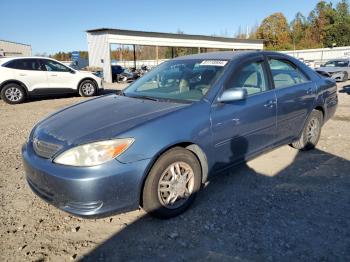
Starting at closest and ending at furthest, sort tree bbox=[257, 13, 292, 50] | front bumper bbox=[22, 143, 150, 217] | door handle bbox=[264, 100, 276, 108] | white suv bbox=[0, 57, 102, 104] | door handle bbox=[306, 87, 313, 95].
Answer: front bumper bbox=[22, 143, 150, 217], door handle bbox=[264, 100, 276, 108], door handle bbox=[306, 87, 313, 95], white suv bbox=[0, 57, 102, 104], tree bbox=[257, 13, 292, 50]

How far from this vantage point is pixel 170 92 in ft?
13.0

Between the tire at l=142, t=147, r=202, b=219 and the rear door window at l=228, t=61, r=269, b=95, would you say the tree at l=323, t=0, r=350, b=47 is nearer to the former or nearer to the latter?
the rear door window at l=228, t=61, r=269, b=95

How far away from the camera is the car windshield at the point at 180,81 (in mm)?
3752

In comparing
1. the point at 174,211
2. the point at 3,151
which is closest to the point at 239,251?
the point at 174,211

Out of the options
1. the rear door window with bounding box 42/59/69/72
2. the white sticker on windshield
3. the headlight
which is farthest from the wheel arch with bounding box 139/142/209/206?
the rear door window with bounding box 42/59/69/72

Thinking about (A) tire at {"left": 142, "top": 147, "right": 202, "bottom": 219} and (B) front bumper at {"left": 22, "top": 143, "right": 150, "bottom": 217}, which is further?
(A) tire at {"left": 142, "top": 147, "right": 202, "bottom": 219}

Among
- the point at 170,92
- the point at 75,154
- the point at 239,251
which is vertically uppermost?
the point at 170,92

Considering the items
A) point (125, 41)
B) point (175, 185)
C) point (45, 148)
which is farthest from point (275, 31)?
point (45, 148)

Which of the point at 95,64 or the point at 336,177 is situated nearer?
the point at 336,177

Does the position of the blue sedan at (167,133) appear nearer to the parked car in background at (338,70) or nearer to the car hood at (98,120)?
the car hood at (98,120)

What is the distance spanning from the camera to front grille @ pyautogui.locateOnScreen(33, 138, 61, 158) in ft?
9.73

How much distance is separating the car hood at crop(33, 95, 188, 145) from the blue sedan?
11 mm

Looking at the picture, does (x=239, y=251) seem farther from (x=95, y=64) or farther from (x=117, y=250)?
(x=95, y=64)

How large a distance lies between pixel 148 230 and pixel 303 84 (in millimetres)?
3213
